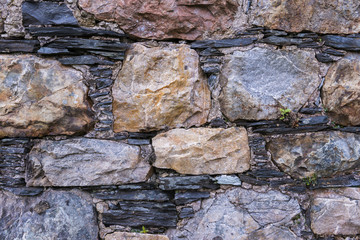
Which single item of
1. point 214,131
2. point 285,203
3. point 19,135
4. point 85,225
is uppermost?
point 214,131

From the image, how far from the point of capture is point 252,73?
158 centimetres

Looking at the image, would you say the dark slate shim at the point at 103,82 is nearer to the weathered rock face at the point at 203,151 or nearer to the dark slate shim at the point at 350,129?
the weathered rock face at the point at 203,151

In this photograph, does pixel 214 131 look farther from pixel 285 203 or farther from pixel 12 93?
pixel 12 93

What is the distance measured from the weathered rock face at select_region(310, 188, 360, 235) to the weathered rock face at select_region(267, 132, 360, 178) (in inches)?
7.0

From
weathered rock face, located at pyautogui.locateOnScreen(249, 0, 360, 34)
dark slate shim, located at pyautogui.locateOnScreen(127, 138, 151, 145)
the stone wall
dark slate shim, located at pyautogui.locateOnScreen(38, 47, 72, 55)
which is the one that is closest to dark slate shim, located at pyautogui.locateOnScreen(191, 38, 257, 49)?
the stone wall

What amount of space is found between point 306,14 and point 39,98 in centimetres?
160

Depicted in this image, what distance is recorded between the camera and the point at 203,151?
1588 mm

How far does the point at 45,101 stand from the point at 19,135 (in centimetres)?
25

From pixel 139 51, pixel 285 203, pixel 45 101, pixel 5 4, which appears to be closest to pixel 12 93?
pixel 45 101

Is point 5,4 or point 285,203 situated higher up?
point 5,4

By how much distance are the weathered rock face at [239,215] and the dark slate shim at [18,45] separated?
1350 millimetres

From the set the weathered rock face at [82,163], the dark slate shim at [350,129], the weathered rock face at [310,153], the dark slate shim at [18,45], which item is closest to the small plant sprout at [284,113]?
the weathered rock face at [310,153]

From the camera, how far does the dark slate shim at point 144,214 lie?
5.29ft

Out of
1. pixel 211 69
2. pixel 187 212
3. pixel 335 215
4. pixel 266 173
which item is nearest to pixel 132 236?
pixel 187 212
